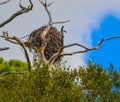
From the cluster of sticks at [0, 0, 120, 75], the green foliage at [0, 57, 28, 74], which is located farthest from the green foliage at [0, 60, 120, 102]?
the green foliage at [0, 57, 28, 74]

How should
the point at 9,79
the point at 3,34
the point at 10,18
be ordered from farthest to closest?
the point at 3,34 → the point at 10,18 → the point at 9,79

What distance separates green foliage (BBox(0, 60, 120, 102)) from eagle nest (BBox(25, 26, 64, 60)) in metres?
12.4

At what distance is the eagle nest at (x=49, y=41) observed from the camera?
34.8m

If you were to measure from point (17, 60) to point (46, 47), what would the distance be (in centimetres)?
665

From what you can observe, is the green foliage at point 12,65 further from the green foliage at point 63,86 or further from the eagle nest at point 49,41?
the green foliage at point 63,86

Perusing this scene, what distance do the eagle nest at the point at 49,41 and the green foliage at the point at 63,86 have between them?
40.7 feet

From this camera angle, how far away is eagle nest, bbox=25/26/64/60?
1372 inches

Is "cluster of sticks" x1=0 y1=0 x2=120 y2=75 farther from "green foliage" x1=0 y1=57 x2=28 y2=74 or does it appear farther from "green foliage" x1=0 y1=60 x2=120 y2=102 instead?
"green foliage" x1=0 y1=60 x2=120 y2=102

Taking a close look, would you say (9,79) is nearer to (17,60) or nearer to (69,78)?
(69,78)

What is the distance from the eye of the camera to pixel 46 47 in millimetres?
35438

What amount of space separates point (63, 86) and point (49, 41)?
53.5 feet

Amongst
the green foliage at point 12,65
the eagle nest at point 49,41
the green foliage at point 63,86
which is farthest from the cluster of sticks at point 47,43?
the green foliage at point 63,86

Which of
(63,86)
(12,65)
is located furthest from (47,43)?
(63,86)

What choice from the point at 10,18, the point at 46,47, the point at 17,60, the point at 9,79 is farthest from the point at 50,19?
the point at 9,79
